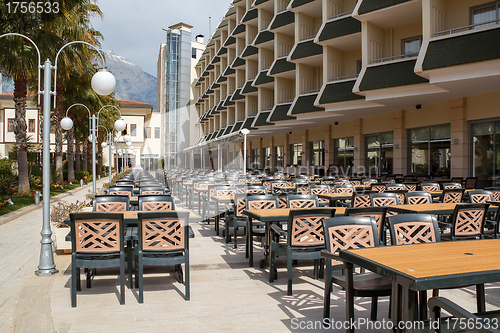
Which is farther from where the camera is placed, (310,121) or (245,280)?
(310,121)

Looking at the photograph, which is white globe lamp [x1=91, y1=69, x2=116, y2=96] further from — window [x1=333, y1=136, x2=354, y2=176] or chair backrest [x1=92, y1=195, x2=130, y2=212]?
window [x1=333, y1=136, x2=354, y2=176]

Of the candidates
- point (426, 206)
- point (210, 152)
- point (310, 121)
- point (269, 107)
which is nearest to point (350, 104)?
point (310, 121)

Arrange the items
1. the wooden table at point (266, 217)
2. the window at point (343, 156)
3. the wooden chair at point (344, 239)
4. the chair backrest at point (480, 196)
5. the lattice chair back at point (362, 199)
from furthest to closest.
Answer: the window at point (343, 156) → the lattice chair back at point (362, 199) → the chair backrest at point (480, 196) → the wooden table at point (266, 217) → the wooden chair at point (344, 239)

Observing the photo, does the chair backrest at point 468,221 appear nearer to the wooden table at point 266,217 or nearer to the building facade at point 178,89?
the wooden table at point 266,217

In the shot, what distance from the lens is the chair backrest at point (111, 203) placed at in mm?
7293

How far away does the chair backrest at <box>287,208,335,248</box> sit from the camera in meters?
5.38

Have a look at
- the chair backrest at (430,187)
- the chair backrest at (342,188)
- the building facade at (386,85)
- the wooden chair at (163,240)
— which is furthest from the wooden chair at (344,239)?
the building facade at (386,85)

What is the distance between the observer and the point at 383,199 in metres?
8.12

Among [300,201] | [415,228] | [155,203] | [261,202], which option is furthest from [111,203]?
[415,228]

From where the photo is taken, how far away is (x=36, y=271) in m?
6.43

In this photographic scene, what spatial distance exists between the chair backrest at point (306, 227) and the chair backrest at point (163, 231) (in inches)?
55.5

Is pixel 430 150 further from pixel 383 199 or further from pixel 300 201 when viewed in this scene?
pixel 300 201

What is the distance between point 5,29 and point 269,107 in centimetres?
2114

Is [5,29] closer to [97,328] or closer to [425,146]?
[97,328]
